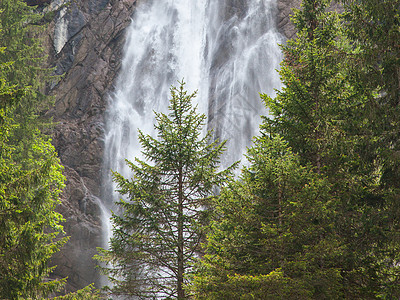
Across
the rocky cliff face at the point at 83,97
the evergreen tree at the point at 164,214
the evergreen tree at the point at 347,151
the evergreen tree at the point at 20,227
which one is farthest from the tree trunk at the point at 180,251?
the rocky cliff face at the point at 83,97

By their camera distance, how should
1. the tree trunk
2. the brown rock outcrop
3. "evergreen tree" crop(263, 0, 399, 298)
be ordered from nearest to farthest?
"evergreen tree" crop(263, 0, 399, 298), the tree trunk, the brown rock outcrop

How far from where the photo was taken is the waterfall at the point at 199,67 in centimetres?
3005

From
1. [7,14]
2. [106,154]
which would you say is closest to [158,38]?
[106,154]

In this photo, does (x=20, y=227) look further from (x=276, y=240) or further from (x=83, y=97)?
(x=83, y=97)

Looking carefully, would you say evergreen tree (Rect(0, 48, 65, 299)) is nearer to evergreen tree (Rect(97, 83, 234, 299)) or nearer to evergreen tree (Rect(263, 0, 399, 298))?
evergreen tree (Rect(97, 83, 234, 299))

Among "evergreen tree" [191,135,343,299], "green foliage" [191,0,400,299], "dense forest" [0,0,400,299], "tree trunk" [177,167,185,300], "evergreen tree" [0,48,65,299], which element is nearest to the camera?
"evergreen tree" [191,135,343,299]

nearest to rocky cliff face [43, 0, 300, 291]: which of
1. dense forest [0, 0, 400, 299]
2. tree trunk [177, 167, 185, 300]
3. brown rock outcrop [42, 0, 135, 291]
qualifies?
brown rock outcrop [42, 0, 135, 291]

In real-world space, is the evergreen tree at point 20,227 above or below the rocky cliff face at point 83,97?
below

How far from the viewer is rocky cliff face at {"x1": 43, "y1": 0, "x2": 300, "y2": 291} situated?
2600 centimetres

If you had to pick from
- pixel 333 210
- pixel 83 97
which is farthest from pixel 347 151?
pixel 83 97

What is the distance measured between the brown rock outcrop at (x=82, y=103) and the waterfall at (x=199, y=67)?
1.00 meters

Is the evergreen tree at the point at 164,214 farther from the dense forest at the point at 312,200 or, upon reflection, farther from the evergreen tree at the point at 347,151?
the evergreen tree at the point at 347,151

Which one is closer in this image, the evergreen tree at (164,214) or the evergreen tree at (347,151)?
the evergreen tree at (347,151)

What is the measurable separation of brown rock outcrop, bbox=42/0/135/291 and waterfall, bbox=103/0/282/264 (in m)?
1.00
